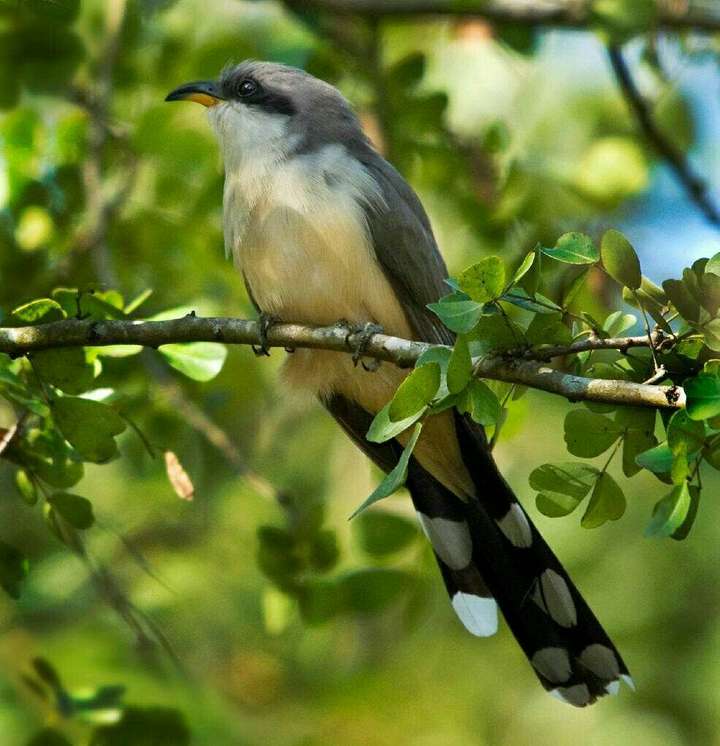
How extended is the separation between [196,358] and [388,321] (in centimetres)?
112

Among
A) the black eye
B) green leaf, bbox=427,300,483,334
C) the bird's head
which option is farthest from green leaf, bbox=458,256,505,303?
the black eye

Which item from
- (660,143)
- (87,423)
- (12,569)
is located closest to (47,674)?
(12,569)

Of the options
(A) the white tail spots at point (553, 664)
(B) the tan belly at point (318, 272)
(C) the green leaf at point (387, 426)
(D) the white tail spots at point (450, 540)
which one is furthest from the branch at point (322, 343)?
(A) the white tail spots at point (553, 664)

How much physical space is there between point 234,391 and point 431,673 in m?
2.22

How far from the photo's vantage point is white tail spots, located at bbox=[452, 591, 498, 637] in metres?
4.30

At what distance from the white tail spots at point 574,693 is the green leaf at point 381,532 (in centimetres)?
73

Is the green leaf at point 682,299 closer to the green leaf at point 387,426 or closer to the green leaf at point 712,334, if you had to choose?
the green leaf at point 712,334

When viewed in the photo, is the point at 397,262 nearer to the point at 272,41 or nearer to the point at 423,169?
the point at 423,169

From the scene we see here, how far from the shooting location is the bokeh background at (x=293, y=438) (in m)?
4.73

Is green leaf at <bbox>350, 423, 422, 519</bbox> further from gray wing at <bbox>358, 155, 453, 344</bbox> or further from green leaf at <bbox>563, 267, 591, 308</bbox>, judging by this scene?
gray wing at <bbox>358, 155, 453, 344</bbox>

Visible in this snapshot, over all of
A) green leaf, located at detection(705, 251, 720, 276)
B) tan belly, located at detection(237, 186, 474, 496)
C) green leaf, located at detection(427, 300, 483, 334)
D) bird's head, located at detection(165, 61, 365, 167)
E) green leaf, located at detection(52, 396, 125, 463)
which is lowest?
green leaf, located at detection(52, 396, 125, 463)

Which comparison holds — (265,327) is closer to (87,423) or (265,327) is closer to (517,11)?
(87,423)

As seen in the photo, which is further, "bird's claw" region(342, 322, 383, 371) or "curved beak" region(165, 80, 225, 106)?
"curved beak" region(165, 80, 225, 106)

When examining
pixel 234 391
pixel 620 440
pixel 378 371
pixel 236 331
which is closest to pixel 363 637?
pixel 234 391
